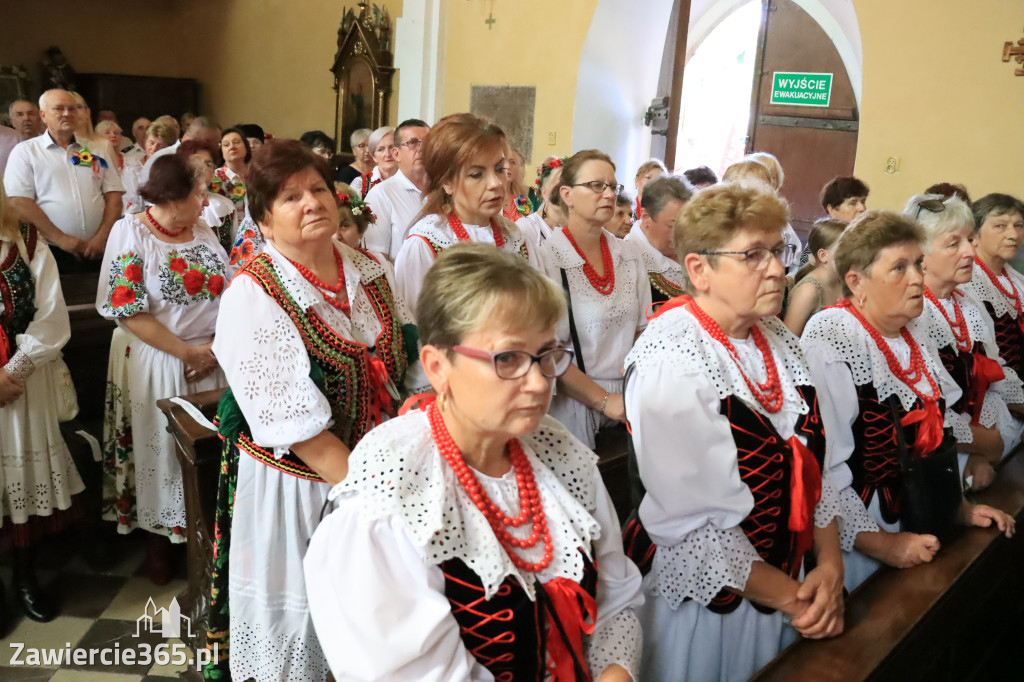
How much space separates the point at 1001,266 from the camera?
163 inches

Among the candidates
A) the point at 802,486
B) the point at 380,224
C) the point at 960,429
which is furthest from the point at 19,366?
the point at 960,429

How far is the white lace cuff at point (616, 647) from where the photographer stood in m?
1.68

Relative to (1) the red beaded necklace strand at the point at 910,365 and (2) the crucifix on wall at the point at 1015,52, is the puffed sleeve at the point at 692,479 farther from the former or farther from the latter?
(2) the crucifix on wall at the point at 1015,52

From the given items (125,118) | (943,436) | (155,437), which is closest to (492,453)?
(943,436)

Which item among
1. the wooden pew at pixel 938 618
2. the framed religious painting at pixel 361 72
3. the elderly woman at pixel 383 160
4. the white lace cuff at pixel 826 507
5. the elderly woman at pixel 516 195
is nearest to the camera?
the wooden pew at pixel 938 618

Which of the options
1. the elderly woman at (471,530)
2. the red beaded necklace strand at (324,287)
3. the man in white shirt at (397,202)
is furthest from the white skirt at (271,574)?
the man in white shirt at (397,202)

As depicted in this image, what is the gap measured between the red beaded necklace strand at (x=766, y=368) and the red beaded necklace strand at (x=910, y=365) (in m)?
0.58

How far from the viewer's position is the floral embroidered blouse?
3422 millimetres

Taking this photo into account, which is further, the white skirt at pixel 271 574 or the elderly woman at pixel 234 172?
the elderly woman at pixel 234 172

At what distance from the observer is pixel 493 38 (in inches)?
346

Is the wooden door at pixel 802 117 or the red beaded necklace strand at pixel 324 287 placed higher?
the wooden door at pixel 802 117

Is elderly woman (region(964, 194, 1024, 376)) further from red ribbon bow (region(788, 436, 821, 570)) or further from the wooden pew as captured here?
red ribbon bow (region(788, 436, 821, 570))

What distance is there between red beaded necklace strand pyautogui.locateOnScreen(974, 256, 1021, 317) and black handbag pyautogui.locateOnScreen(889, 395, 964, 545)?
1.80 metres

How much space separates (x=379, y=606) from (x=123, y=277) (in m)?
2.50
